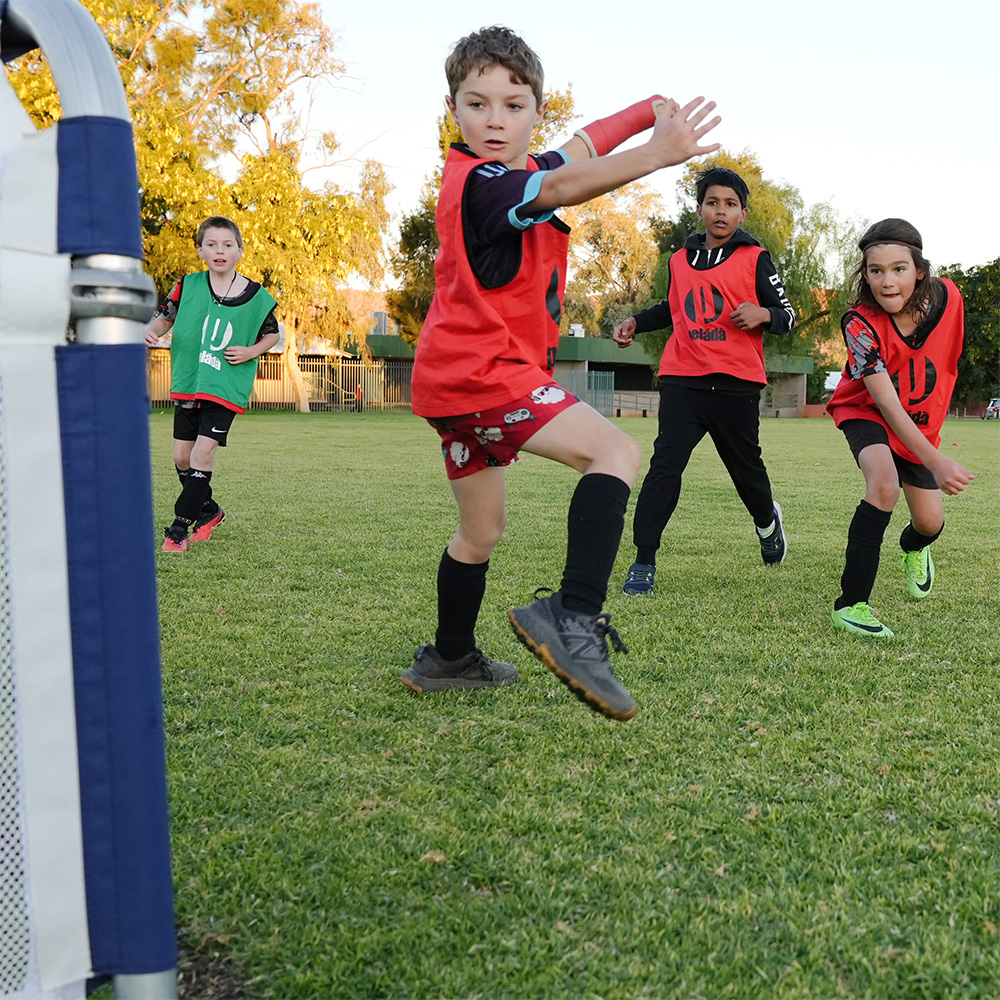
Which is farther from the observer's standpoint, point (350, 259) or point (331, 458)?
point (350, 259)

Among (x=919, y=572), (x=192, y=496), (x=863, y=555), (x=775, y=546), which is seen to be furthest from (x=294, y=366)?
(x=863, y=555)

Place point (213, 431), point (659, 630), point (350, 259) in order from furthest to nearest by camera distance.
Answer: point (350, 259) → point (213, 431) → point (659, 630)

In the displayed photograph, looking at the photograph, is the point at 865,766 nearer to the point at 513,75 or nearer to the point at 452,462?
the point at 452,462

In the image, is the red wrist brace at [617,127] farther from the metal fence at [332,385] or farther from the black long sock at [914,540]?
the metal fence at [332,385]

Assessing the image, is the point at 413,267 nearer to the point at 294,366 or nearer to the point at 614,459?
the point at 294,366

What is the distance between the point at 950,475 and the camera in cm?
393

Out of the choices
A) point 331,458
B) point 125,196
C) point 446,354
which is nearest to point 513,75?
point 446,354

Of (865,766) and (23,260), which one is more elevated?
(23,260)

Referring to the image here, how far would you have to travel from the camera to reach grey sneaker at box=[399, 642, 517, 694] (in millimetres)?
3441

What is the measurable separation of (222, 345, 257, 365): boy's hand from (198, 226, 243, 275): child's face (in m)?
0.57

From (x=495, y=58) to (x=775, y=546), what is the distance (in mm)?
3986

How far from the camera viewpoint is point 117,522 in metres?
1.37

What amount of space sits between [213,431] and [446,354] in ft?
14.1

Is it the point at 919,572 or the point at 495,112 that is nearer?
the point at 495,112
